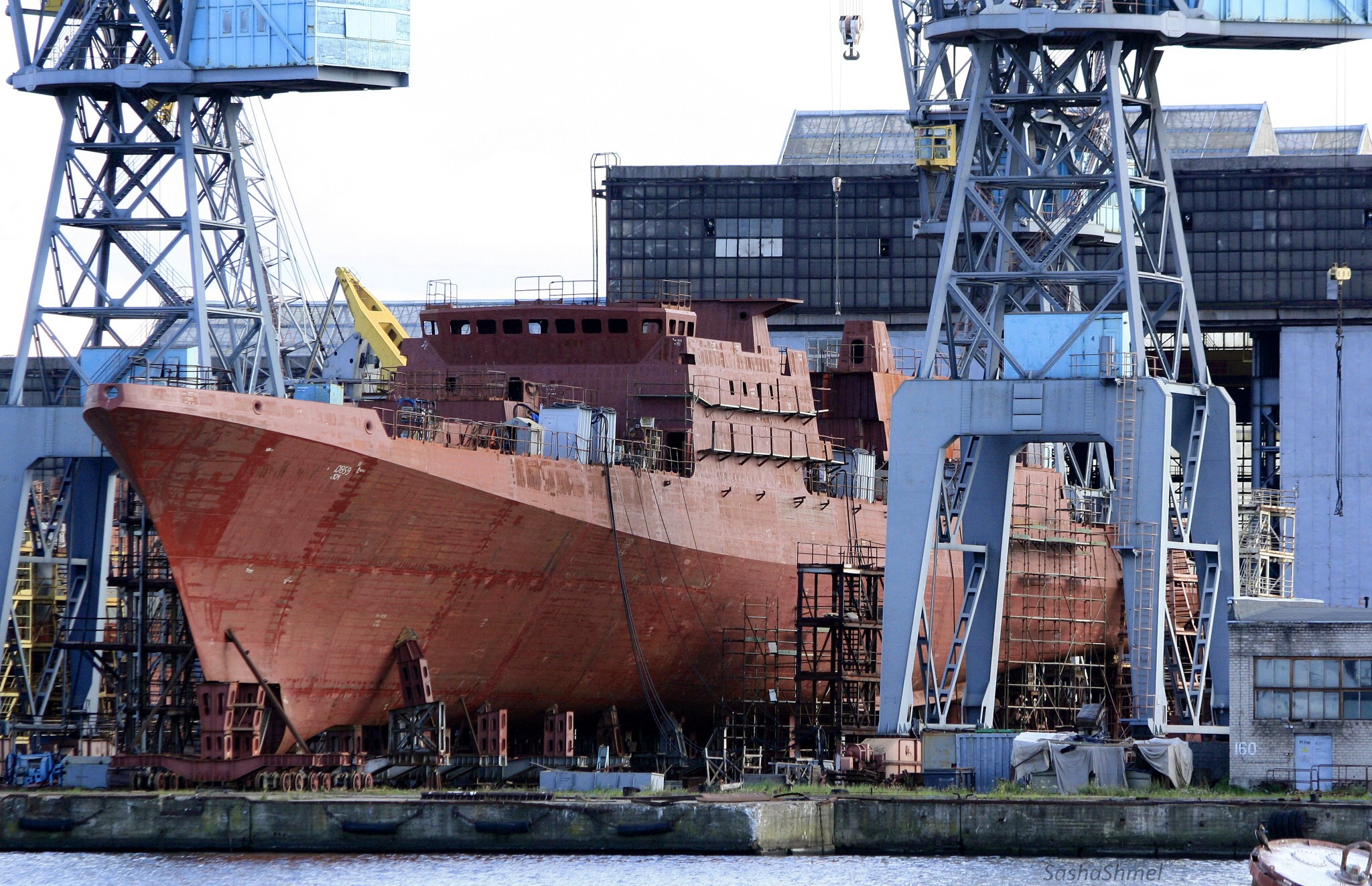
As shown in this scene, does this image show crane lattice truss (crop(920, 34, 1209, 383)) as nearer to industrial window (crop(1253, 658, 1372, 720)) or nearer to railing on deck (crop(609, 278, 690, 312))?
industrial window (crop(1253, 658, 1372, 720))

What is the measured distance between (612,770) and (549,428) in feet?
23.7

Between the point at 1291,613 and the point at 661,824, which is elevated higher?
the point at 1291,613

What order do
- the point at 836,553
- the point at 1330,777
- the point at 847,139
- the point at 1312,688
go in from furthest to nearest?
the point at 847,139
the point at 836,553
the point at 1312,688
the point at 1330,777

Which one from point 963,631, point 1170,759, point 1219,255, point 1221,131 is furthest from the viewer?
point 1221,131

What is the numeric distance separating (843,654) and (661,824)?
13.6 m

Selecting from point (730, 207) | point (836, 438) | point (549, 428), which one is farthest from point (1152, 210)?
point (549, 428)

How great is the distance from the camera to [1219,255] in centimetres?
8075

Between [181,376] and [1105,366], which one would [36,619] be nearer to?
[181,376]

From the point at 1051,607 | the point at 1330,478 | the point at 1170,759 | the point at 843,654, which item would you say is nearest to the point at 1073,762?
the point at 1170,759

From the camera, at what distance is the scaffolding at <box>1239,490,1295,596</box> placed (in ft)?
213

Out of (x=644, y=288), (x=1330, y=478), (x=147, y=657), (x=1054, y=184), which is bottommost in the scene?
(x=147, y=657)

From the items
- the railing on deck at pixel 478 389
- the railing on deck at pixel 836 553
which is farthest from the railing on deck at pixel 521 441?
the railing on deck at pixel 836 553

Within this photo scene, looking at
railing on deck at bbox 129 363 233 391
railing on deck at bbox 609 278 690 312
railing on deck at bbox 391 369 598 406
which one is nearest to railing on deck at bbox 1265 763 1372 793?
railing on deck at bbox 391 369 598 406

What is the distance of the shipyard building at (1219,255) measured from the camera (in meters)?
76.4
